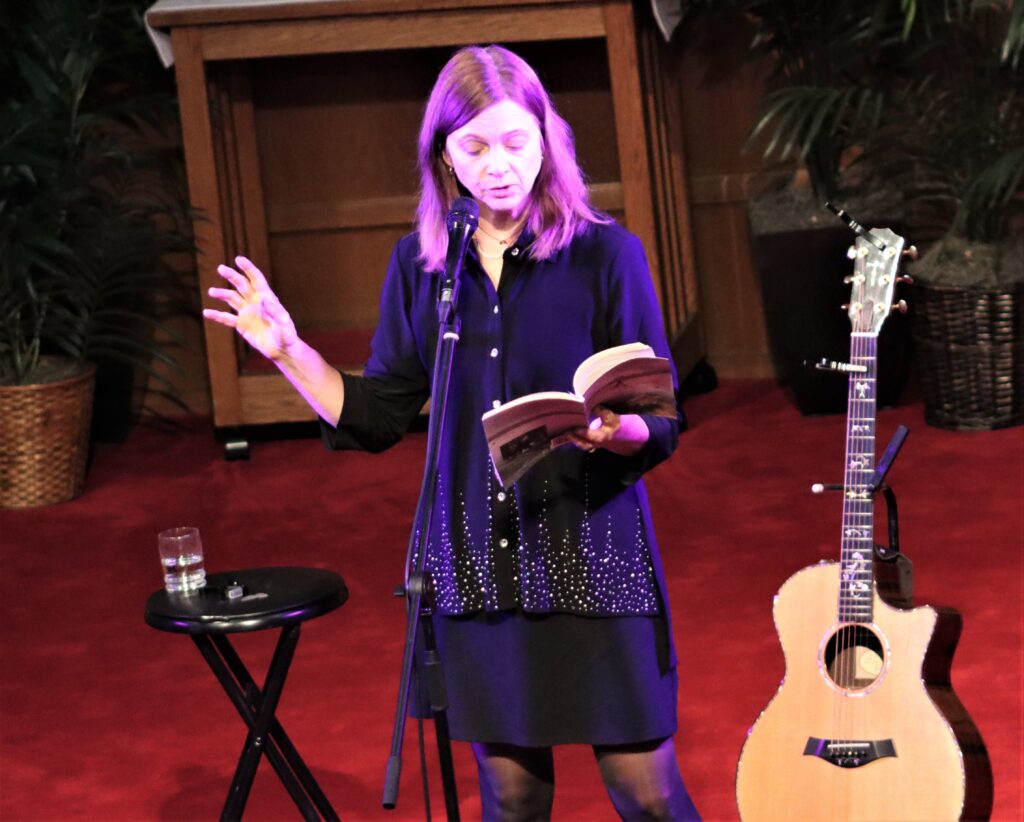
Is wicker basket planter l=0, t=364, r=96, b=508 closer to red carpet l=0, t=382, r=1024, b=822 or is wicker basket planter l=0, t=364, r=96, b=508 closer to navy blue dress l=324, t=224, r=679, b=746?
red carpet l=0, t=382, r=1024, b=822

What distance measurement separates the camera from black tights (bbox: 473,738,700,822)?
2.40 m

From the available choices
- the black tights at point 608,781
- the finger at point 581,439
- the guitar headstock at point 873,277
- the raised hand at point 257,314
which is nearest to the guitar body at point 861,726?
the black tights at point 608,781

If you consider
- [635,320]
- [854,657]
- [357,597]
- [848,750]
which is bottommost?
[357,597]

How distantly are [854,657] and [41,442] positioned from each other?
378cm

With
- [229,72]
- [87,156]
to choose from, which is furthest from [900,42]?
[87,156]

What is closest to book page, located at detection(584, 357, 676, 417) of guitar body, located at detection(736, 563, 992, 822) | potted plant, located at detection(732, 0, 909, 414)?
guitar body, located at detection(736, 563, 992, 822)

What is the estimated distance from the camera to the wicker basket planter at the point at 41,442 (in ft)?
18.9

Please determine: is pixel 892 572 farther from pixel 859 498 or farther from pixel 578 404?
pixel 578 404

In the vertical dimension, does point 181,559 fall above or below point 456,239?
below

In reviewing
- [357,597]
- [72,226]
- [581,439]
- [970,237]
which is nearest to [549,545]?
[581,439]

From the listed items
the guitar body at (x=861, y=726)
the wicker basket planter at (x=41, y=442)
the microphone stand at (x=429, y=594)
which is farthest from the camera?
the wicker basket planter at (x=41, y=442)

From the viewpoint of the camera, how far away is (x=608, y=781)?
95.6 inches

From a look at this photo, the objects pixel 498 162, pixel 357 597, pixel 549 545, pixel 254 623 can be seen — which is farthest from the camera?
pixel 357 597

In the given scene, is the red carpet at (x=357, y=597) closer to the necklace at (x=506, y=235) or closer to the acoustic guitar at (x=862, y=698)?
the acoustic guitar at (x=862, y=698)
